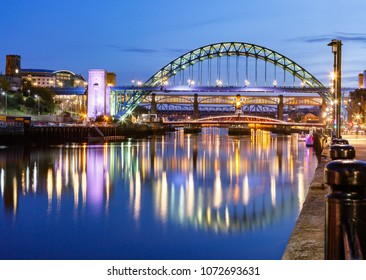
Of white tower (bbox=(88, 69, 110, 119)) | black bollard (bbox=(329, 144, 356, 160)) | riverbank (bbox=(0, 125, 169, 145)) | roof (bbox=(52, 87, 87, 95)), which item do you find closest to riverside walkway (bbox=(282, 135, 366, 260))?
black bollard (bbox=(329, 144, 356, 160))

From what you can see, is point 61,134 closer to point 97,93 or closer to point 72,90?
point 97,93

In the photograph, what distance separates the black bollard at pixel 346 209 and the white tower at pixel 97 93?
287 feet

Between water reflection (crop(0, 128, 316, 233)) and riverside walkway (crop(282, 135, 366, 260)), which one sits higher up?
riverside walkway (crop(282, 135, 366, 260))

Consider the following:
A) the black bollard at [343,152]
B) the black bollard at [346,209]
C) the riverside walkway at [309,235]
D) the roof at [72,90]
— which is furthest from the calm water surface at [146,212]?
the roof at [72,90]

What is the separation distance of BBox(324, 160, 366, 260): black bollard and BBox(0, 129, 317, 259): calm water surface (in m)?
8.52

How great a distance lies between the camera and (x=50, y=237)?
12.5m

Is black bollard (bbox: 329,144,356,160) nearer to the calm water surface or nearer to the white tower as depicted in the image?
the calm water surface

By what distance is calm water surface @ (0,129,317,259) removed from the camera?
11.5 m

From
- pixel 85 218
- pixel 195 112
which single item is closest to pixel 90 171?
pixel 85 218

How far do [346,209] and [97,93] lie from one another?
88.4 meters

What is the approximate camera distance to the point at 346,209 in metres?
2.50

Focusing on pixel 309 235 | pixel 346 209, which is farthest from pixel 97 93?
pixel 346 209
